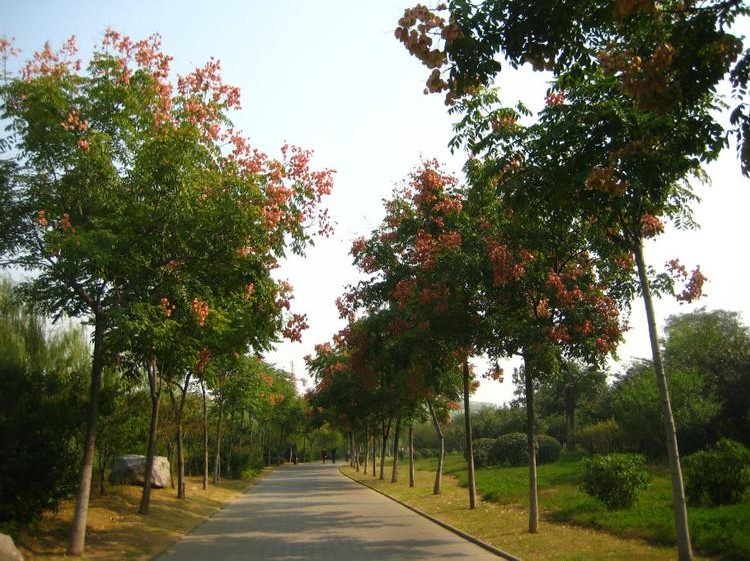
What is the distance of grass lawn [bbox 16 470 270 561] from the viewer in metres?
10.6

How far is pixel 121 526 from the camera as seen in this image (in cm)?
1361

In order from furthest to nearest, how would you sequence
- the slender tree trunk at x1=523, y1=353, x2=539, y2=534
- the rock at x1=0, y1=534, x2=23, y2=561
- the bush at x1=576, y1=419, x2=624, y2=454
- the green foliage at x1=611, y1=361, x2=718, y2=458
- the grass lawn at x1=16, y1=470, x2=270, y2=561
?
the bush at x1=576, y1=419, x2=624, y2=454 < the green foliage at x1=611, y1=361, x2=718, y2=458 < the slender tree trunk at x1=523, y1=353, x2=539, y2=534 < the grass lawn at x1=16, y1=470, x2=270, y2=561 < the rock at x1=0, y1=534, x2=23, y2=561

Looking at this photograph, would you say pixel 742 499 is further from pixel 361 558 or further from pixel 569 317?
pixel 361 558

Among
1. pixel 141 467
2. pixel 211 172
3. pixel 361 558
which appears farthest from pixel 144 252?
pixel 141 467

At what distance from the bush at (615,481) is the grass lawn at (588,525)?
0.95 ft

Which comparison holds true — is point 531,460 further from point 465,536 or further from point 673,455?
point 673,455

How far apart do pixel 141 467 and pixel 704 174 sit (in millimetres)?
17673

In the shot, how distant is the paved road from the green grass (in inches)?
110

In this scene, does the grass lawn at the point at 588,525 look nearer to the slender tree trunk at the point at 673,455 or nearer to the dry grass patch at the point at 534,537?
the dry grass patch at the point at 534,537

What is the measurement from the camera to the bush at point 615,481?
13.9 metres

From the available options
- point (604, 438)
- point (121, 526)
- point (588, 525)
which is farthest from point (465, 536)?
point (604, 438)

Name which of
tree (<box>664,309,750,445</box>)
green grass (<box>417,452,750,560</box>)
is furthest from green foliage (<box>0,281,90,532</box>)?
tree (<box>664,309,750,445</box>)

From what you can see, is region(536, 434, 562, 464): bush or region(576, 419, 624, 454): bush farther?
region(536, 434, 562, 464): bush

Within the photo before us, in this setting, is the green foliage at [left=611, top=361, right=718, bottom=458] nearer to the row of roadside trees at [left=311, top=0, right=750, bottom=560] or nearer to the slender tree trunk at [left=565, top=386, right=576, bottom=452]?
the row of roadside trees at [left=311, top=0, right=750, bottom=560]
